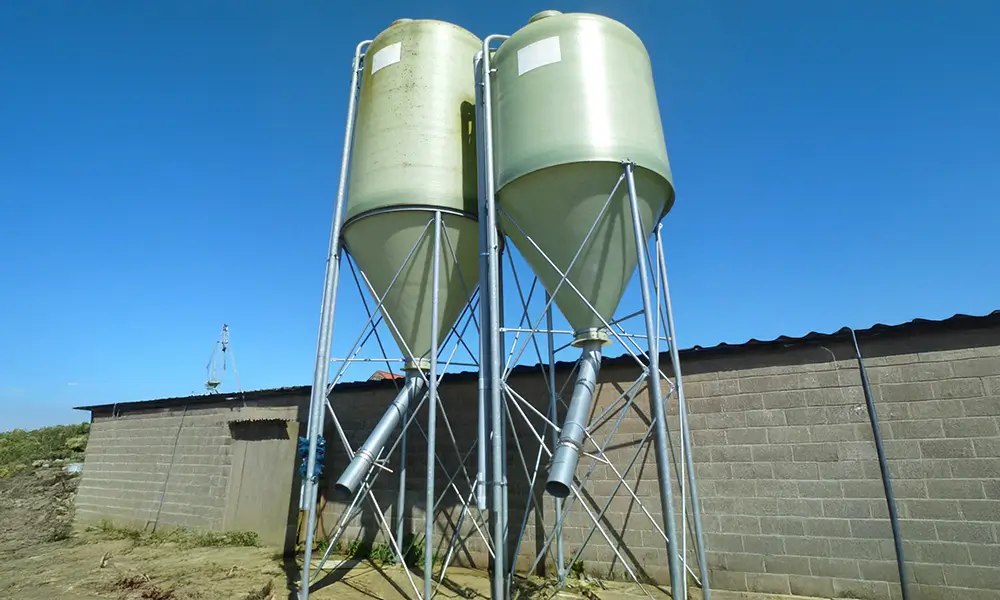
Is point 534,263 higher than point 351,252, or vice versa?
point 351,252

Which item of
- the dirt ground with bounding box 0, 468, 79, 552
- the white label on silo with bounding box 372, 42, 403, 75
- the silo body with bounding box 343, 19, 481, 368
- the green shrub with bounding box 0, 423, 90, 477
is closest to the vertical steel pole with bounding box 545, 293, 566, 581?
the silo body with bounding box 343, 19, 481, 368

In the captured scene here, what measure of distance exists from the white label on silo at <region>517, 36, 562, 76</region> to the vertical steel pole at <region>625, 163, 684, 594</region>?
1.54 m

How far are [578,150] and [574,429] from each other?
8.73 ft

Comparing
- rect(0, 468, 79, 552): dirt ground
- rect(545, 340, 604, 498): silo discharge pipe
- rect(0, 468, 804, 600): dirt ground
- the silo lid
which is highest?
the silo lid

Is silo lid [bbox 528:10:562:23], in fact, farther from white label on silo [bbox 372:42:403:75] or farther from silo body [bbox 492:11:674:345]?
white label on silo [bbox 372:42:403:75]

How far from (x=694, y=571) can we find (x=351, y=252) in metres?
5.30

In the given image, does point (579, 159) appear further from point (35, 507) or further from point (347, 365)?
point (35, 507)

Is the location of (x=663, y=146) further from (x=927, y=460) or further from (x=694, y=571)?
(x=694, y=571)

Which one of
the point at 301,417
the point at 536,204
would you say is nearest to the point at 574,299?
the point at 536,204

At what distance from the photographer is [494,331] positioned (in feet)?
17.4

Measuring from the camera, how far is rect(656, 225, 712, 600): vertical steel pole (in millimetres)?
5051

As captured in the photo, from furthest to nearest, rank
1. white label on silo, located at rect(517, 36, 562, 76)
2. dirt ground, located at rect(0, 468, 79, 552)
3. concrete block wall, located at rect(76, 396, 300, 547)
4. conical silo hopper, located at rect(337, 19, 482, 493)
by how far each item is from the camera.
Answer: dirt ground, located at rect(0, 468, 79, 552) < concrete block wall, located at rect(76, 396, 300, 547) < conical silo hopper, located at rect(337, 19, 482, 493) < white label on silo, located at rect(517, 36, 562, 76)

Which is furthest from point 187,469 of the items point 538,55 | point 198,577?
point 538,55

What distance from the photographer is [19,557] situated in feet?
26.0
